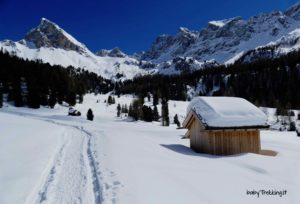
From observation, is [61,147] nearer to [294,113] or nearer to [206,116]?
[206,116]

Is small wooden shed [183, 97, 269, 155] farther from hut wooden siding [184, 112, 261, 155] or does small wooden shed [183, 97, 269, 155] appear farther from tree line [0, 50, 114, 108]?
tree line [0, 50, 114, 108]

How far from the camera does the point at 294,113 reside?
115 m

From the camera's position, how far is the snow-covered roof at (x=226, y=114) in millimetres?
23984

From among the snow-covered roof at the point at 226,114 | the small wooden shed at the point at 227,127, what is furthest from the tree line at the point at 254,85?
the small wooden shed at the point at 227,127

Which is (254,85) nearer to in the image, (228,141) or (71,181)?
(228,141)

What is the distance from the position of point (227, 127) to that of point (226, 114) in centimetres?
106

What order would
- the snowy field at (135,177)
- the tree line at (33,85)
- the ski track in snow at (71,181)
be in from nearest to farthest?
the ski track in snow at (71,181) < the snowy field at (135,177) < the tree line at (33,85)

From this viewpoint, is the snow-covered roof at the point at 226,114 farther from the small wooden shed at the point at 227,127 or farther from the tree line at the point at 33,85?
the tree line at the point at 33,85

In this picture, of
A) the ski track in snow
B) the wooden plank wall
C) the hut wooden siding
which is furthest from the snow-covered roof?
the ski track in snow

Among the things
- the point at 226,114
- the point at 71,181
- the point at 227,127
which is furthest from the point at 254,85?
the point at 71,181

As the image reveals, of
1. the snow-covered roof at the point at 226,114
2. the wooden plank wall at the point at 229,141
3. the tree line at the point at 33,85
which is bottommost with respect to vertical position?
the wooden plank wall at the point at 229,141

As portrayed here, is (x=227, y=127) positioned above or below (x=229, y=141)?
above

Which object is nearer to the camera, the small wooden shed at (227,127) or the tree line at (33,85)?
the small wooden shed at (227,127)

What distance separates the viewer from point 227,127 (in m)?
23.9
